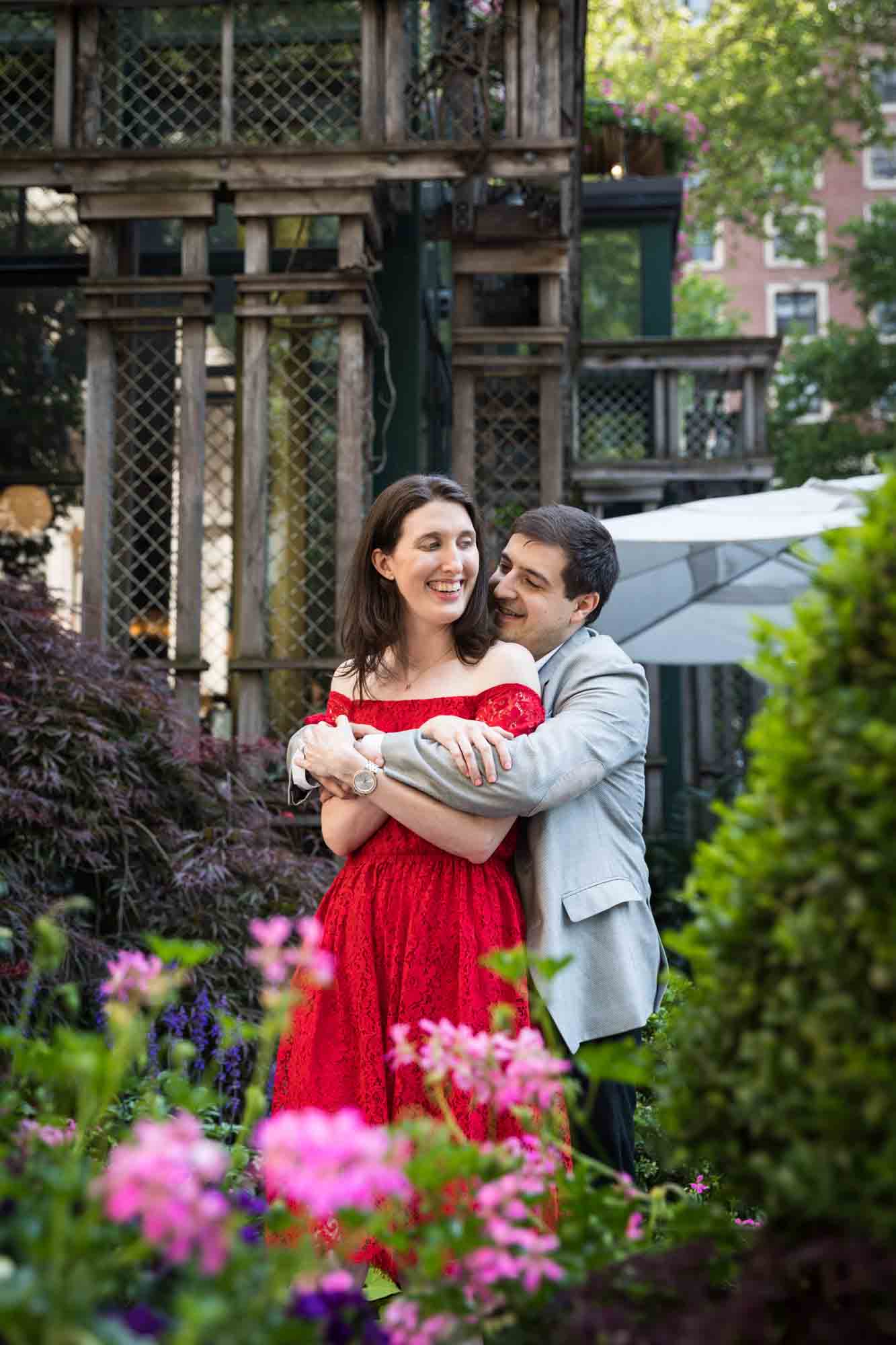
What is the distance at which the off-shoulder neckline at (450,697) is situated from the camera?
2855 millimetres

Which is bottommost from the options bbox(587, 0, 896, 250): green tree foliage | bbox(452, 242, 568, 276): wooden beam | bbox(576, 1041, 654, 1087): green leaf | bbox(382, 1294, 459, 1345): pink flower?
bbox(382, 1294, 459, 1345): pink flower

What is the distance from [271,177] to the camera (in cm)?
689

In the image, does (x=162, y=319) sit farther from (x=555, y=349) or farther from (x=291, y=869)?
(x=291, y=869)

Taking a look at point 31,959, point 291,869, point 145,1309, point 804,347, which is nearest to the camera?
point 145,1309

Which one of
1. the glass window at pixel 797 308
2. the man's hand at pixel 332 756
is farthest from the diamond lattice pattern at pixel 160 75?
the glass window at pixel 797 308

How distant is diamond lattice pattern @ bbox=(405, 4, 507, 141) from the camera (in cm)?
700

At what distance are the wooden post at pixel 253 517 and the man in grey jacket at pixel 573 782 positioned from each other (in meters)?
3.82

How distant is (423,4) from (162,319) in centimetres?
350

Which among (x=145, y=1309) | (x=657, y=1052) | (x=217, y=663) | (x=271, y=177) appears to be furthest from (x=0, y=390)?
(x=145, y=1309)

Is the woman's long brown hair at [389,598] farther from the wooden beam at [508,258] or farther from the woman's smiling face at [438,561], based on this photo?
the wooden beam at [508,258]

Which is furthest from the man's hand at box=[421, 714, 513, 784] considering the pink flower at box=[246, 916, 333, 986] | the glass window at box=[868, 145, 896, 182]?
the glass window at box=[868, 145, 896, 182]

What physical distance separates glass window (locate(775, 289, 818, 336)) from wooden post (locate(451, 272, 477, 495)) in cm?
3334

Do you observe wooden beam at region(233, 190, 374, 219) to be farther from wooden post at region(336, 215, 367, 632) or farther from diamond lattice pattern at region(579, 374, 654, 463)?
diamond lattice pattern at region(579, 374, 654, 463)

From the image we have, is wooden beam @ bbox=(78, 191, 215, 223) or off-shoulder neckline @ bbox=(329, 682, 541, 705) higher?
wooden beam @ bbox=(78, 191, 215, 223)
